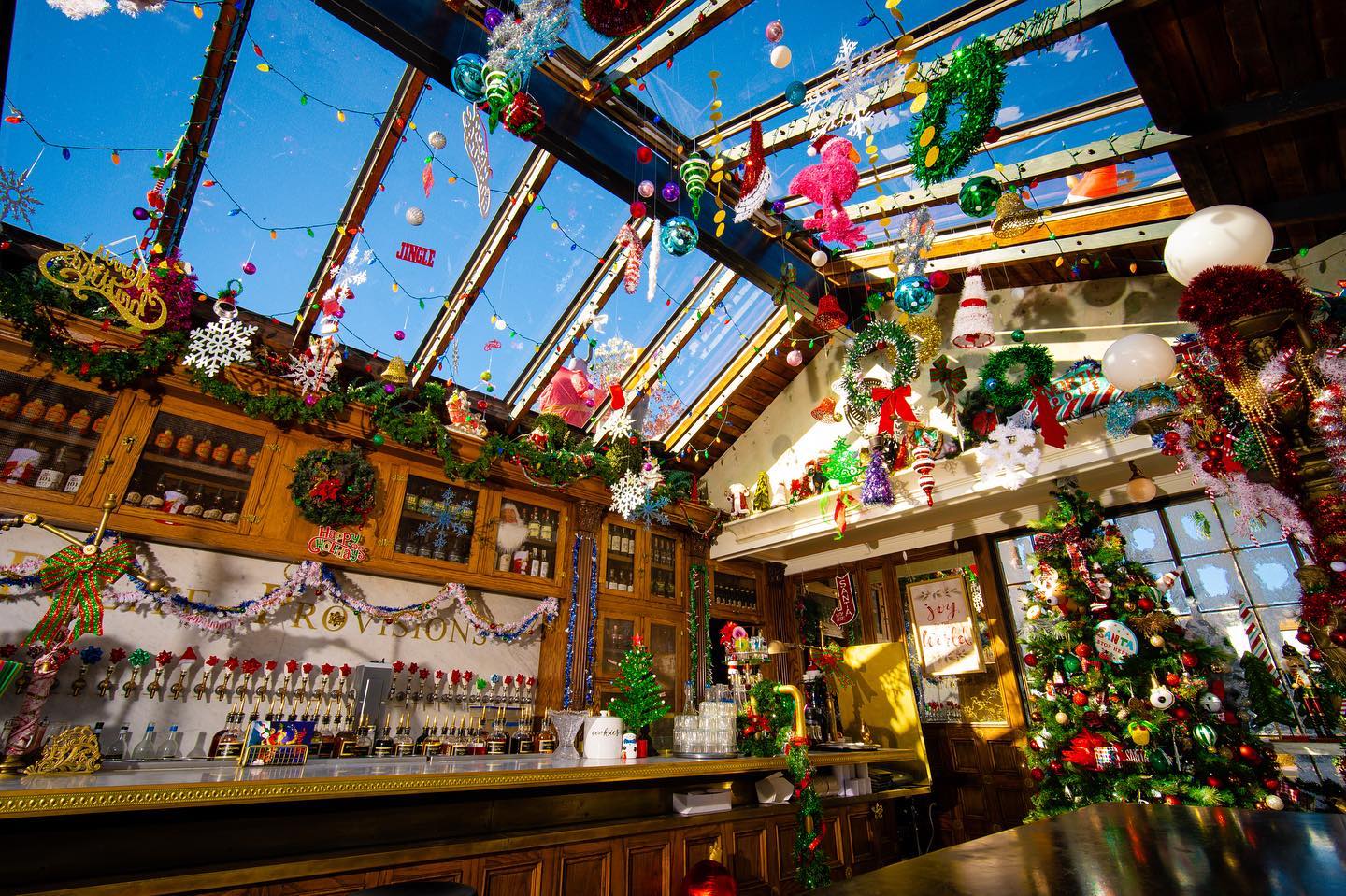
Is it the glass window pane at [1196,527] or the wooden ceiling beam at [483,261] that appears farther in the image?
the glass window pane at [1196,527]

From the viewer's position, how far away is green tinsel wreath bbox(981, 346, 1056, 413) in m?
4.96

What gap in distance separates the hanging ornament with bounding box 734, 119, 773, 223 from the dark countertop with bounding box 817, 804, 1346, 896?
138 inches

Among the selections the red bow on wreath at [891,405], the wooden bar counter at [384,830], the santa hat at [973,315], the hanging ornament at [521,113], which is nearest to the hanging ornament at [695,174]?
the hanging ornament at [521,113]

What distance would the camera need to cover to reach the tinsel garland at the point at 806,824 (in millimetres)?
3521

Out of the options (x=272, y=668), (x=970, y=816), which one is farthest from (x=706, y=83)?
(x=970, y=816)

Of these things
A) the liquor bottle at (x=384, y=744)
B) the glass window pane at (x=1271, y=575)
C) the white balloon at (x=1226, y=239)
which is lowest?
the liquor bottle at (x=384, y=744)

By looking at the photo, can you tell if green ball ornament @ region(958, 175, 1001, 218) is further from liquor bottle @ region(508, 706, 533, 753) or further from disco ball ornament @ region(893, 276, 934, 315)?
liquor bottle @ region(508, 706, 533, 753)

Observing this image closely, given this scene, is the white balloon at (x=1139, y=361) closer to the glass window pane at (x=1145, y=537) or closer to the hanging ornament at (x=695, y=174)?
the glass window pane at (x=1145, y=537)

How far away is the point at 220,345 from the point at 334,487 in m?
1.23

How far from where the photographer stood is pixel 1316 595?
2570 mm

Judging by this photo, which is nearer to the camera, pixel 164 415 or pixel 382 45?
pixel 382 45

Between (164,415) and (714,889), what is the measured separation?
15.0 ft

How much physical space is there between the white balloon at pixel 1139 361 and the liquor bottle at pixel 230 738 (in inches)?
220

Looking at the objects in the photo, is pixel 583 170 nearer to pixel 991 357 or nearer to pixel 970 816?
pixel 991 357
